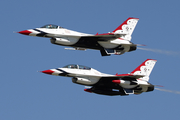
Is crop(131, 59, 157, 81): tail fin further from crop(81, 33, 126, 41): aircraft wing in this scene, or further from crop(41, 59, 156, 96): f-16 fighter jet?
crop(81, 33, 126, 41): aircraft wing

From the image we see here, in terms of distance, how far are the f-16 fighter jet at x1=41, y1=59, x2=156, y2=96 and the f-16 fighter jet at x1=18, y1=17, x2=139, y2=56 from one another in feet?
8.48

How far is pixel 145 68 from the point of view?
5375 cm

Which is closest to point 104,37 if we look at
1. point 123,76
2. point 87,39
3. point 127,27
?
point 87,39

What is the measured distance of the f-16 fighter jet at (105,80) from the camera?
50.0m

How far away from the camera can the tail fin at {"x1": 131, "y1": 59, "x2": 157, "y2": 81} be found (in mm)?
53375

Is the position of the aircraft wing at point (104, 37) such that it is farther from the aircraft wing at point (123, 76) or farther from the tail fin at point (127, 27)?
the aircraft wing at point (123, 76)

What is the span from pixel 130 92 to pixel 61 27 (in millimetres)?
10144

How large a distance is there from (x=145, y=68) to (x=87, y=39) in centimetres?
746

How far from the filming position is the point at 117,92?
51812mm

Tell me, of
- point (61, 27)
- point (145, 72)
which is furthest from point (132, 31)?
point (61, 27)

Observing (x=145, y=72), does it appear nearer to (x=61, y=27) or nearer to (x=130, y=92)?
(x=130, y=92)

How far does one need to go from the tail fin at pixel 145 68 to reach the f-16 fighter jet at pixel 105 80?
639 millimetres

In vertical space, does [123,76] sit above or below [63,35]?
below

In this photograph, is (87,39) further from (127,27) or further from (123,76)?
(127,27)
